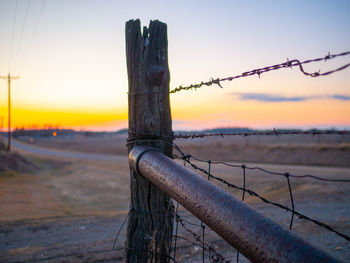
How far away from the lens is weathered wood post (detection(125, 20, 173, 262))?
77.7 inches

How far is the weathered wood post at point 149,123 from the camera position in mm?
1974

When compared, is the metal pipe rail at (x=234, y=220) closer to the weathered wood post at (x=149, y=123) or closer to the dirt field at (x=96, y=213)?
the dirt field at (x=96, y=213)

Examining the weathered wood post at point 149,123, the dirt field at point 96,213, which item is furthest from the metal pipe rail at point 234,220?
the weathered wood post at point 149,123

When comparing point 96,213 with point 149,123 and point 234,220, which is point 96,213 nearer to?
point 149,123

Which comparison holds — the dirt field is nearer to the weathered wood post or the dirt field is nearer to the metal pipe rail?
the metal pipe rail

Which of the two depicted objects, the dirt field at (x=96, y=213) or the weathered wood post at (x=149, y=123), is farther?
the dirt field at (x=96, y=213)

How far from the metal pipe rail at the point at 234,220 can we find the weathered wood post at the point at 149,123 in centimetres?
34

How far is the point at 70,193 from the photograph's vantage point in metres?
15.1

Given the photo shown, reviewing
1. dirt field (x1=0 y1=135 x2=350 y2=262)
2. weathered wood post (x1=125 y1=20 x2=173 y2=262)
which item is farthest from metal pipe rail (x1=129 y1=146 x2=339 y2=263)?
weathered wood post (x1=125 y1=20 x2=173 y2=262)

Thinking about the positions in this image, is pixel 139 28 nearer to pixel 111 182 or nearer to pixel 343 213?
pixel 343 213

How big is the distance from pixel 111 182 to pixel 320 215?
41.8 ft

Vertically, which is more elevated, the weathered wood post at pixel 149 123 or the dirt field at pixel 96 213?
the weathered wood post at pixel 149 123

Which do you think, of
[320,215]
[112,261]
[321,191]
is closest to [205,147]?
[321,191]

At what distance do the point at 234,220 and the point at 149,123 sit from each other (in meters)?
1.05
